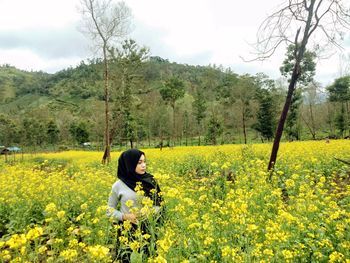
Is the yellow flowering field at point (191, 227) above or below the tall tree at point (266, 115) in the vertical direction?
below

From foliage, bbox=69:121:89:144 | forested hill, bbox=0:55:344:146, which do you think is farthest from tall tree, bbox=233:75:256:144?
foliage, bbox=69:121:89:144

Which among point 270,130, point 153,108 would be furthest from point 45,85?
point 270,130

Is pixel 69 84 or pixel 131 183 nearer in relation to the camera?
pixel 131 183

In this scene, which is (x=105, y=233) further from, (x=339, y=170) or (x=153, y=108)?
(x=153, y=108)

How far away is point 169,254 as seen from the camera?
104 inches

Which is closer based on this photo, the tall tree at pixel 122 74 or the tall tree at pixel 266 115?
the tall tree at pixel 122 74

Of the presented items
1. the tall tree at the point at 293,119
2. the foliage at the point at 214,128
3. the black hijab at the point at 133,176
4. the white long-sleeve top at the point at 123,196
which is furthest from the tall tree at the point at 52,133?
the black hijab at the point at 133,176

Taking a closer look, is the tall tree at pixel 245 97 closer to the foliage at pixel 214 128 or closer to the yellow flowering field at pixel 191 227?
the foliage at pixel 214 128

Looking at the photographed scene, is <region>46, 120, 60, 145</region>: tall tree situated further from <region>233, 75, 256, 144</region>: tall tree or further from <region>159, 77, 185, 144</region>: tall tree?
<region>233, 75, 256, 144</region>: tall tree

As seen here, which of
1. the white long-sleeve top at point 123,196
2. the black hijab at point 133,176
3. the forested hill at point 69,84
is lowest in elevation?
the white long-sleeve top at point 123,196

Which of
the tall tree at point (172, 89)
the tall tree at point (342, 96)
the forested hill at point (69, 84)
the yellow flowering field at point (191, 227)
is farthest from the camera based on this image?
the forested hill at point (69, 84)

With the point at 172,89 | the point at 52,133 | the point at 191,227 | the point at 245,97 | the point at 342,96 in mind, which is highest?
the point at 172,89

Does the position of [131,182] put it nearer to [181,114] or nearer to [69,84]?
[181,114]

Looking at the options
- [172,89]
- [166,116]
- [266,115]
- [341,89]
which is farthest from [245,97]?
[172,89]
